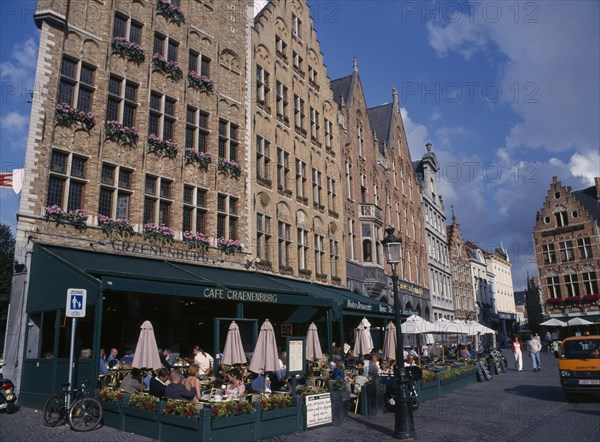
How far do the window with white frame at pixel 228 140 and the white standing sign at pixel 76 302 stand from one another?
10982mm

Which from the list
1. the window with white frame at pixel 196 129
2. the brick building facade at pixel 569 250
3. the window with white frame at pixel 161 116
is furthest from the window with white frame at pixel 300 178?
the brick building facade at pixel 569 250

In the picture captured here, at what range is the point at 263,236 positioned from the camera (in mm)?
22016

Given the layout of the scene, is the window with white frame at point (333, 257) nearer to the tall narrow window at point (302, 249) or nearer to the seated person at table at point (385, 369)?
the tall narrow window at point (302, 249)

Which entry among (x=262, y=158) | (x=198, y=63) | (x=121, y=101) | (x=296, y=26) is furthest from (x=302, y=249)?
(x=296, y=26)

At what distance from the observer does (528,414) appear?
12.3 metres

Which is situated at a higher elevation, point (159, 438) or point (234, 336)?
point (234, 336)

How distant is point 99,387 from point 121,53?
1147 cm

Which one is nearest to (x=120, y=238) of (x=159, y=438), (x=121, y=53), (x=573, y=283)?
(x=121, y=53)

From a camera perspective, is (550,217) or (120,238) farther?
(550,217)

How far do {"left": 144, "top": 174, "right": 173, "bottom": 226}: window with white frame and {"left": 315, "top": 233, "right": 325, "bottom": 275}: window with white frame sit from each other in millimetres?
10200

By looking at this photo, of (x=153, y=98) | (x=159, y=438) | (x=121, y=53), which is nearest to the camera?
(x=159, y=438)

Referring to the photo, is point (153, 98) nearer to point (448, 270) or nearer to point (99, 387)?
point (99, 387)

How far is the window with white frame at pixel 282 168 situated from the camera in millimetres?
23959

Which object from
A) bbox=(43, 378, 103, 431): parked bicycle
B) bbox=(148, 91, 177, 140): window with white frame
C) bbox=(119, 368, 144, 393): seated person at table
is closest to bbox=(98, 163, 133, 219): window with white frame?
bbox=(148, 91, 177, 140): window with white frame
